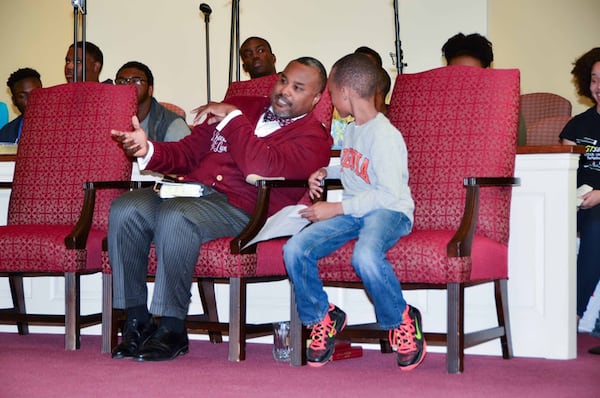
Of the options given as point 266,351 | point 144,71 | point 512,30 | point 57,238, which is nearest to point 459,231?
point 266,351

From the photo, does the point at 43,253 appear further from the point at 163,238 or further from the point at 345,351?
the point at 345,351

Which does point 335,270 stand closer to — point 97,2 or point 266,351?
point 266,351

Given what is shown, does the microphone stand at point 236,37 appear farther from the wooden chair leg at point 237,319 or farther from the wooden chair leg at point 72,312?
the wooden chair leg at point 237,319

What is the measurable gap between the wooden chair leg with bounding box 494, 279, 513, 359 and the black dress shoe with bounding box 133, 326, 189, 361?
1083mm

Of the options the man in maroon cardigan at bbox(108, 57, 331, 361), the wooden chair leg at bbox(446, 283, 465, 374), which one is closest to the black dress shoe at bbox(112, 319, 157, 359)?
the man in maroon cardigan at bbox(108, 57, 331, 361)

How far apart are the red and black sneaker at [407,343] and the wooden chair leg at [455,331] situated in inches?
3.4

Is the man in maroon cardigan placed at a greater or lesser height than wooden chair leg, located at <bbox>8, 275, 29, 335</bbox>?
greater

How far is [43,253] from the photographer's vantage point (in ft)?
11.1

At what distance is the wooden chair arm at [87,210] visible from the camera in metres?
3.34

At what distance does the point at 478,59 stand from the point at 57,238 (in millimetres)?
2242

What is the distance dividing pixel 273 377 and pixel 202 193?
826mm

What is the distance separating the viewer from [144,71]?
4875 millimetres

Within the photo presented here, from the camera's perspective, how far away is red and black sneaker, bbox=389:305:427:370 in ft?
9.29

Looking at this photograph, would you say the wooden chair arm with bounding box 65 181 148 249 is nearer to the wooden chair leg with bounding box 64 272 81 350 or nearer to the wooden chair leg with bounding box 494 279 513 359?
the wooden chair leg with bounding box 64 272 81 350
